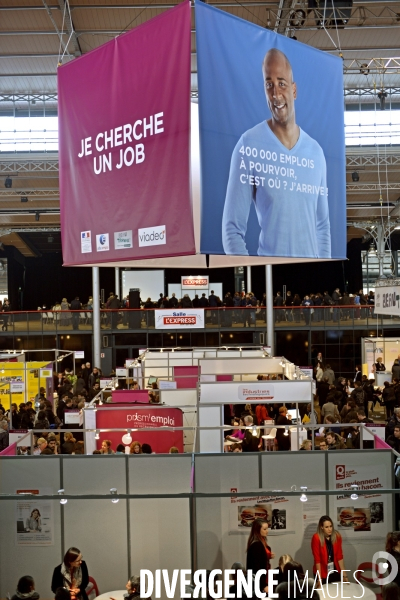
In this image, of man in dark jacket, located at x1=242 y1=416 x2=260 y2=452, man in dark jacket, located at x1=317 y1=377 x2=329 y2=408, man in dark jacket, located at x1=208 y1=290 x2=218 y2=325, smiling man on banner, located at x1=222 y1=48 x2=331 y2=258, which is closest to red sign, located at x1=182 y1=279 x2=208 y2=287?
man in dark jacket, located at x1=208 y1=290 x2=218 y2=325

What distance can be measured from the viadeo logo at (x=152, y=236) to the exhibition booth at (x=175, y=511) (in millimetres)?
3579

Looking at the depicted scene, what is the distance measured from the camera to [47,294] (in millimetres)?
42406

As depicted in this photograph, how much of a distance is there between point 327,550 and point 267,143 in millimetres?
4275

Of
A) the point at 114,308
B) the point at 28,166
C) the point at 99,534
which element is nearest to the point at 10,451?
the point at 99,534

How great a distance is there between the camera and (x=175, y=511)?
6.80 meters

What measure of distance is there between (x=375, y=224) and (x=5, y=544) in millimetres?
29157

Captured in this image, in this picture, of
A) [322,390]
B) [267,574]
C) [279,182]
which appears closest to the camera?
[279,182]

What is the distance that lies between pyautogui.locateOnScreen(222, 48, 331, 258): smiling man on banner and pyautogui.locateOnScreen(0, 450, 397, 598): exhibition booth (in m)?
3.45

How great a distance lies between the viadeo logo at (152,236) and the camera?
3.79 meters

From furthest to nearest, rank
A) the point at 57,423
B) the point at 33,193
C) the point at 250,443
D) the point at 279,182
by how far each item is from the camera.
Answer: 1. the point at 33,193
2. the point at 57,423
3. the point at 250,443
4. the point at 279,182

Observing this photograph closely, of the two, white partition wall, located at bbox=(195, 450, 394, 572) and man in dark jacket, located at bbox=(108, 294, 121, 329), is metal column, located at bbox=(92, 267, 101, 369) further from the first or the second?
white partition wall, located at bbox=(195, 450, 394, 572)

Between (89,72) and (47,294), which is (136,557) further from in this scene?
(47,294)

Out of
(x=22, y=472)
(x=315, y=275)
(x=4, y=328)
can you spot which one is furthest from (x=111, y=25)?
(x=315, y=275)

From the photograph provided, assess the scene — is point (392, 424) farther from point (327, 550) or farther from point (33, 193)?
point (33, 193)
